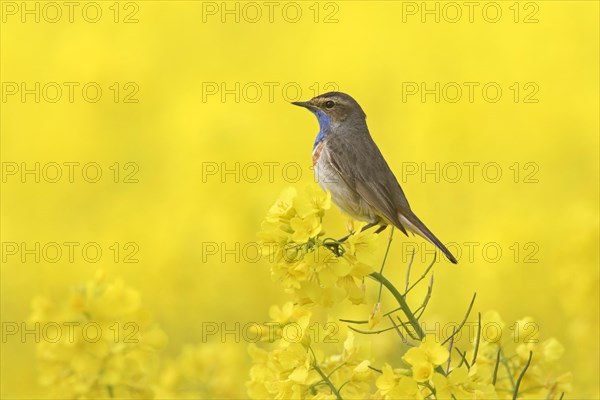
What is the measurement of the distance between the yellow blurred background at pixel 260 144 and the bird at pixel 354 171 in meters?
1.14

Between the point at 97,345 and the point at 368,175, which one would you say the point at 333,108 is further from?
the point at 97,345

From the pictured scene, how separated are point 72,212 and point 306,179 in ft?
10.5

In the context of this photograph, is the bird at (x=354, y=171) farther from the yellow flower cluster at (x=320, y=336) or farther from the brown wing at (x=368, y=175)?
the yellow flower cluster at (x=320, y=336)

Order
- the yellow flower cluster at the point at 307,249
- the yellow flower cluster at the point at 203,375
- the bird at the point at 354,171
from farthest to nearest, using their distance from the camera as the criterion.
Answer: the yellow flower cluster at the point at 203,375, the bird at the point at 354,171, the yellow flower cluster at the point at 307,249

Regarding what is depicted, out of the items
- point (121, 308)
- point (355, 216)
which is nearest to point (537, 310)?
point (355, 216)

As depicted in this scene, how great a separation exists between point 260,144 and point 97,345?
7071 millimetres

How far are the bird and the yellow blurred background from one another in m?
1.14

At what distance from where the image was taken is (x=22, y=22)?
21.0m

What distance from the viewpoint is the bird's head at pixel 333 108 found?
5.29 metres

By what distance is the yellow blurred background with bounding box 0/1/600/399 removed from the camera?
26.2 ft

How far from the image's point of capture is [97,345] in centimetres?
433

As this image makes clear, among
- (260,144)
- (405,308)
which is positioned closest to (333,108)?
(405,308)

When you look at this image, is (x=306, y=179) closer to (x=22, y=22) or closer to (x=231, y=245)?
(x=231, y=245)

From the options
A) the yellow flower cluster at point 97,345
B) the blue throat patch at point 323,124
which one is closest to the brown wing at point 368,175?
the blue throat patch at point 323,124
